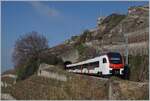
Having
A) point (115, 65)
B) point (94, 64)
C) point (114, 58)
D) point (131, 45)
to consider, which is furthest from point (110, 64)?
point (131, 45)

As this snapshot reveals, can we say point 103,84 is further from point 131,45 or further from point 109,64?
point 131,45

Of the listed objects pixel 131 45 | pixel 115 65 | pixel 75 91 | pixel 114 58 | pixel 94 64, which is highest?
pixel 131 45

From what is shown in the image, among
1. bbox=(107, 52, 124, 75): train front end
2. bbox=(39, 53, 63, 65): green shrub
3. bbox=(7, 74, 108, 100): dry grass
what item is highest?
bbox=(39, 53, 63, 65): green shrub

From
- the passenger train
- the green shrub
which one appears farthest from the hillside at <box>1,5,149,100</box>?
the green shrub

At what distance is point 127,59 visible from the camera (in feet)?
123

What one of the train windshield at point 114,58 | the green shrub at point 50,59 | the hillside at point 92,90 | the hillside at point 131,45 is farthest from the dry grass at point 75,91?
the green shrub at point 50,59

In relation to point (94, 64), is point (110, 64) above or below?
below

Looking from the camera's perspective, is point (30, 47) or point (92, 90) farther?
point (30, 47)

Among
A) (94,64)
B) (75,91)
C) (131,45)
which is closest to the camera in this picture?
(75,91)

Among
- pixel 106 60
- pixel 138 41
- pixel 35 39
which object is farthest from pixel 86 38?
pixel 106 60

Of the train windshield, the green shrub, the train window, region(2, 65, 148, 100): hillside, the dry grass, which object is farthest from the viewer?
the green shrub

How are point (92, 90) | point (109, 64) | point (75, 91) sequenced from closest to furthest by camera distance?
point (92, 90) → point (75, 91) → point (109, 64)

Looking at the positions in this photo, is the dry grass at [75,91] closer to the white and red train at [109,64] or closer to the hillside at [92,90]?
the hillside at [92,90]

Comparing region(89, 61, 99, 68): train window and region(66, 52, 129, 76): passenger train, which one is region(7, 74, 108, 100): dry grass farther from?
region(89, 61, 99, 68): train window
